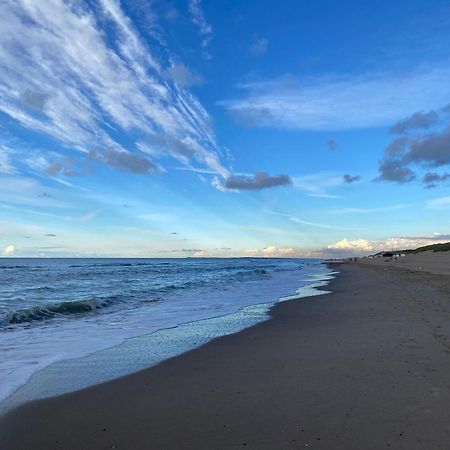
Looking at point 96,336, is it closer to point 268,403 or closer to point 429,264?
point 268,403

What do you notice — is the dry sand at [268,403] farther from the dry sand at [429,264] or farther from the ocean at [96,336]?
the dry sand at [429,264]

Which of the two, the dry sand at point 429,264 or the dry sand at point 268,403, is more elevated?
the dry sand at point 429,264

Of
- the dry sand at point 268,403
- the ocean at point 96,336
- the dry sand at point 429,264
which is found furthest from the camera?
the dry sand at point 429,264

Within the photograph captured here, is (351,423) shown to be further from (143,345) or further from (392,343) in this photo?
(143,345)

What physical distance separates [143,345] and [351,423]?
21.8ft

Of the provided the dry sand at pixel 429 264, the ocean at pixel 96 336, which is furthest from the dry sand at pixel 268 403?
the dry sand at pixel 429 264

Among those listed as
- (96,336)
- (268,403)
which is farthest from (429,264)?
(268,403)

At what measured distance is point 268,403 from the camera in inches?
222

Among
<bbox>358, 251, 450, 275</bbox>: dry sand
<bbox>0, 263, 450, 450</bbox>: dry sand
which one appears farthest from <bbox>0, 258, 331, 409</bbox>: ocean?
<bbox>358, 251, 450, 275</bbox>: dry sand

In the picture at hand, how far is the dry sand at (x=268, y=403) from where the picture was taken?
14.9ft

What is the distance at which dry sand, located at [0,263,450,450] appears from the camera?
4547 millimetres

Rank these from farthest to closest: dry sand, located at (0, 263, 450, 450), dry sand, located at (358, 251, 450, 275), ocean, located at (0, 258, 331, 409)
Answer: dry sand, located at (358, 251, 450, 275) → ocean, located at (0, 258, 331, 409) → dry sand, located at (0, 263, 450, 450)

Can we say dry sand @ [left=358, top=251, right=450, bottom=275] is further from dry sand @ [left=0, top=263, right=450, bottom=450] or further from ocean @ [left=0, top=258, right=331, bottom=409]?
dry sand @ [left=0, top=263, right=450, bottom=450]

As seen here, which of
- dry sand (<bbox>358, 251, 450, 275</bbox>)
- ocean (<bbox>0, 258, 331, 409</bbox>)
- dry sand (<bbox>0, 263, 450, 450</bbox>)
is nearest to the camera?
dry sand (<bbox>0, 263, 450, 450</bbox>)
